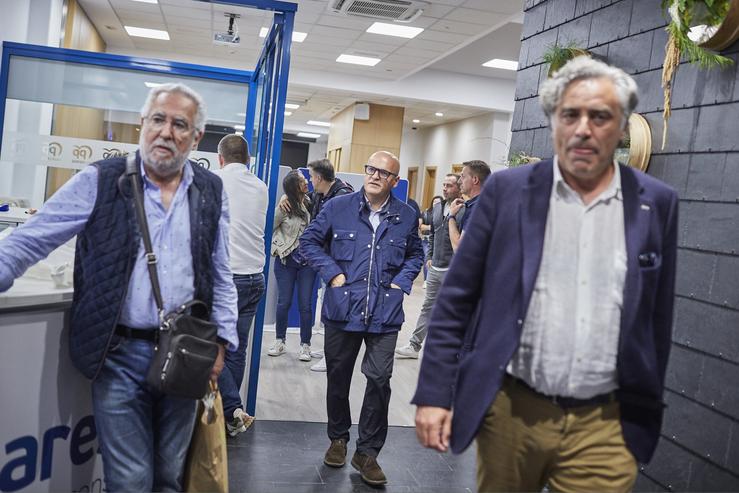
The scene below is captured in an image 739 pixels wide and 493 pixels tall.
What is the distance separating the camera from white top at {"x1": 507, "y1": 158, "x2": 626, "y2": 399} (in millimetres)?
1619

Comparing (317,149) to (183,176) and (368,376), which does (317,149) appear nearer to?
(368,376)

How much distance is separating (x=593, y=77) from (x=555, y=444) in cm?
84

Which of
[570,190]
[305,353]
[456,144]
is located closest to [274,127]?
[305,353]

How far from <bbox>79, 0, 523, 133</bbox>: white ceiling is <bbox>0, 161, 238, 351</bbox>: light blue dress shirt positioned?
6.19 m

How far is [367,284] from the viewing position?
3408 millimetres

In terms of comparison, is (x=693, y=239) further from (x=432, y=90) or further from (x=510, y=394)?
(x=432, y=90)

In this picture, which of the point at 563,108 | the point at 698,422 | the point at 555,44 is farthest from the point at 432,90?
the point at 563,108

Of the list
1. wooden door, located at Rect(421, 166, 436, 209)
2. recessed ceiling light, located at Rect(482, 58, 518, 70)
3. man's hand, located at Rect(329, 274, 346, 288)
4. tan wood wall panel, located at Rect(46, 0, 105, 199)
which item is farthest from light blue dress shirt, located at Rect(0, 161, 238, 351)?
wooden door, located at Rect(421, 166, 436, 209)

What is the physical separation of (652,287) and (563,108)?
1.50ft

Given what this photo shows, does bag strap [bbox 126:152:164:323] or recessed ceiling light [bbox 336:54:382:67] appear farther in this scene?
recessed ceiling light [bbox 336:54:382:67]

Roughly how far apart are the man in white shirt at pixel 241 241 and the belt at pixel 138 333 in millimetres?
1755

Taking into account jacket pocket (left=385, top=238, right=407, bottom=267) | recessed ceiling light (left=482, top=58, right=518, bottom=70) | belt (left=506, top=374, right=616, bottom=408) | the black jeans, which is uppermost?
recessed ceiling light (left=482, top=58, right=518, bottom=70)

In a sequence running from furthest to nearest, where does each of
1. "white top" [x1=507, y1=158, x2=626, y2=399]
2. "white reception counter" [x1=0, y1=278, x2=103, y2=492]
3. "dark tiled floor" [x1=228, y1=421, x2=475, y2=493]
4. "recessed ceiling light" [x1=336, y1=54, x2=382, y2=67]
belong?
"recessed ceiling light" [x1=336, y1=54, x2=382, y2=67]
"dark tiled floor" [x1=228, y1=421, x2=475, y2=493]
"white reception counter" [x1=0, y1=278, x2=103, y2=492]
"white top" [x1=507, y1=158, x2=626, y2=399]

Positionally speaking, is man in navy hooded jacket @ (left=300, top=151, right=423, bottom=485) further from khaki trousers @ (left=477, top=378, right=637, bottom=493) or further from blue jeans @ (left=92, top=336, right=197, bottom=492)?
khaki trousers @ (left=477, top=378, right=637, bottom=493)
